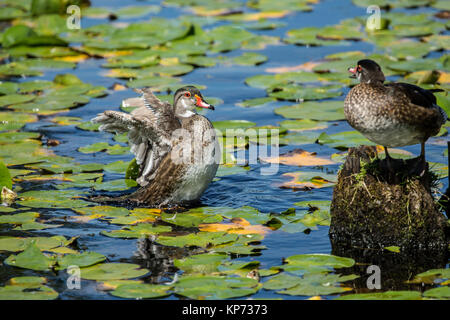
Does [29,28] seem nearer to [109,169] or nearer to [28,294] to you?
[109,169]

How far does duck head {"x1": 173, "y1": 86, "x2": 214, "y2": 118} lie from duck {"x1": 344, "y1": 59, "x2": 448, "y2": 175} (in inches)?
102

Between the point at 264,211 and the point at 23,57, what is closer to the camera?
the point at 264,211

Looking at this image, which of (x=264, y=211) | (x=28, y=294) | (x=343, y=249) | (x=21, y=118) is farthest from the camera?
(x=21, y=118)

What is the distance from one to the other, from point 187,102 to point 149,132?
67 cm

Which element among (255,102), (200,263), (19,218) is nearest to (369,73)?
(200,263)

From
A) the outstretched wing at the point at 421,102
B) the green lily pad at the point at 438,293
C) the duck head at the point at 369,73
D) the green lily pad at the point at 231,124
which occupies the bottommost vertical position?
the green lily pad at the point at 438,293

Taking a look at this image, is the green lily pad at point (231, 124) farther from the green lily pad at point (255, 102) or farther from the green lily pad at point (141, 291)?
the green lily pad at point (141, 291)

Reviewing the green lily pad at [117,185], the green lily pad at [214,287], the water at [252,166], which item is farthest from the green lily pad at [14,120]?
the green lily pad at [214,287]

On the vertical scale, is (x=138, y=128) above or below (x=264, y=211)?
above

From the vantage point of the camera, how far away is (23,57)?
49.9 feet

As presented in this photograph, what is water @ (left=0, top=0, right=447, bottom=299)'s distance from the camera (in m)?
7.89

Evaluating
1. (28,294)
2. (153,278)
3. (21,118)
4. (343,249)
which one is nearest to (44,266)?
(28,294)

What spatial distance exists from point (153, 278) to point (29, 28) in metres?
9.86

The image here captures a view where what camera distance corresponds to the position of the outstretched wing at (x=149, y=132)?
30.5ft
